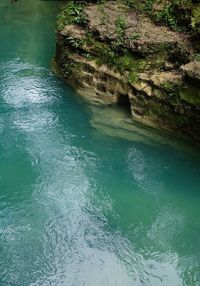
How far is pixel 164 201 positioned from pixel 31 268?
318 centimetres

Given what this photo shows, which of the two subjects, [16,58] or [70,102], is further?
[16,58]

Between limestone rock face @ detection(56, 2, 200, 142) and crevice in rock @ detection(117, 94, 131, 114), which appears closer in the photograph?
limestone rock face @ detection(56, 2, 200, 142)

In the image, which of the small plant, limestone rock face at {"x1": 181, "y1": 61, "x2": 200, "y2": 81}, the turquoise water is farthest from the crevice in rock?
the small plant

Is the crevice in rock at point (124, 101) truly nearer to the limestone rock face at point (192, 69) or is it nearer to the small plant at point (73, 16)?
the limestone rock face at point (192, 69)

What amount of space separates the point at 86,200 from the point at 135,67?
4322mm

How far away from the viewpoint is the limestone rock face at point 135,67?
34.1 feet

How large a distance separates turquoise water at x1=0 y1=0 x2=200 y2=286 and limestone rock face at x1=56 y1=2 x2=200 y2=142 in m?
0.59

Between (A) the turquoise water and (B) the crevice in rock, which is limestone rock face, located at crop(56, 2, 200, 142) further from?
(A) the turquoise water

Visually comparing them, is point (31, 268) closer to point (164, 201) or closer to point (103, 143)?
point (164, 201)

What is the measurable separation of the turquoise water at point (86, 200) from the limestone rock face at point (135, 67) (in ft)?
1.93

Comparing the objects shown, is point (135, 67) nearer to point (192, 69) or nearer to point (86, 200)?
point (192, 69)

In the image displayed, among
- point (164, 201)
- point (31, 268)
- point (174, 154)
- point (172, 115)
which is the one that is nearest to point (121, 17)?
point (172, 115)

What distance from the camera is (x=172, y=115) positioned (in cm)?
1061

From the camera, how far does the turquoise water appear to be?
7.18 m
